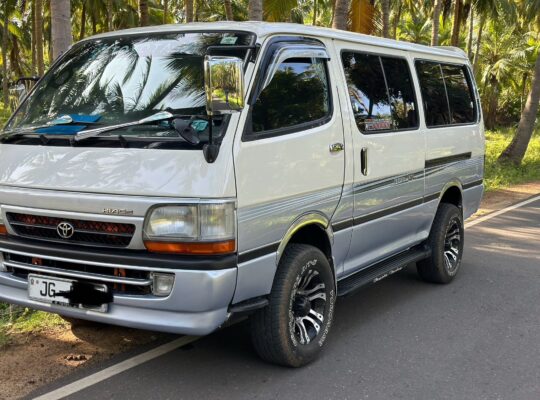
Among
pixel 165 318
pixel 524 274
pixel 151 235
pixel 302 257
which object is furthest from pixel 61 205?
pixel 524 274

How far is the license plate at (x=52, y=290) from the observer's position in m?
3.51

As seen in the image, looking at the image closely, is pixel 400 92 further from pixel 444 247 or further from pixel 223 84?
pixel 223 84

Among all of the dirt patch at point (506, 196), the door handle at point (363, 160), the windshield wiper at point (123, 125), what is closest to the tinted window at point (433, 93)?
the door handle at point (363, 160)

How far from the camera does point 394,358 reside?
4320 mm

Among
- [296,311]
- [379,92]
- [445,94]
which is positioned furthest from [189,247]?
[445,94]

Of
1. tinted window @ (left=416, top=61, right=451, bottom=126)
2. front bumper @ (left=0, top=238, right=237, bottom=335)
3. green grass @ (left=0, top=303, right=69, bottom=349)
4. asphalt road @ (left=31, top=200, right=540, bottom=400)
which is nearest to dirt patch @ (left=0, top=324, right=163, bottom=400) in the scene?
green grass @ (left=0, top=303, right=69, bottom=349)

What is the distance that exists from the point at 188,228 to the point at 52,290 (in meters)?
0.95

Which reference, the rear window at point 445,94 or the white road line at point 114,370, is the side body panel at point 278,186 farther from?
the rear window at point 445,94

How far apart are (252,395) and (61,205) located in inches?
63.4

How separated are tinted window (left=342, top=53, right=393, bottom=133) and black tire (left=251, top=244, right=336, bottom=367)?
1.16 m

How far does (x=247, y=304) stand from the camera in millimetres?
3598

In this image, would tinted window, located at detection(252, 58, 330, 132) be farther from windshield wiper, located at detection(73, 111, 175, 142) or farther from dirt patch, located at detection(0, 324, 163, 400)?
dirt patch, located at detection(0, 324, 163, 400)

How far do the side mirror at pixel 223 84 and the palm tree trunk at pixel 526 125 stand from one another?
48.1 ft

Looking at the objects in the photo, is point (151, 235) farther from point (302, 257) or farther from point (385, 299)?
point (385, 299)
